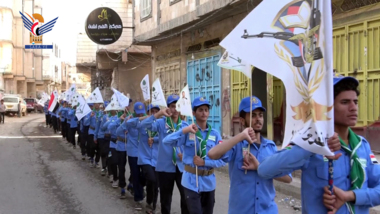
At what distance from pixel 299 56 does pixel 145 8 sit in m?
23.3

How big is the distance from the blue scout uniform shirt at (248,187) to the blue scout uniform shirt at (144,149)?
4.03 metres

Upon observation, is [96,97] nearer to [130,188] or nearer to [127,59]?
[130,188]

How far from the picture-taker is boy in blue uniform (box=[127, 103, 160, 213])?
314 inches

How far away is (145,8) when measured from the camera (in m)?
25.3

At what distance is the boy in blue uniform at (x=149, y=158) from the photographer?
26.2ft

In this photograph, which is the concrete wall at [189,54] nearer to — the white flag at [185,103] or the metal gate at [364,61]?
the metal gate at [364,61]

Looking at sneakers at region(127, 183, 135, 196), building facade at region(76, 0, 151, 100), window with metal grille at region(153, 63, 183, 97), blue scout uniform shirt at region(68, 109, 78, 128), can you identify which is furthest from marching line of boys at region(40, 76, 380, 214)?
building facade at region(76, 0, 151, 100)

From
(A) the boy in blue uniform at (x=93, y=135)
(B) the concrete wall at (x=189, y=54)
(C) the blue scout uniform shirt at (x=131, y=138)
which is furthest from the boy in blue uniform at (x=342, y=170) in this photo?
(B) the concrete wall at (x=189, y=54)

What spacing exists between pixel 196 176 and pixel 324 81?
10.4ft

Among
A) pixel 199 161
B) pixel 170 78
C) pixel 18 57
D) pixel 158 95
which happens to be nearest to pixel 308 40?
pixel 199 161

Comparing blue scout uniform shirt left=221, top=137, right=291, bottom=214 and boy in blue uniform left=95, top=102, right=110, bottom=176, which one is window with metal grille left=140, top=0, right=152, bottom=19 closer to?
boy in blue uniform left=95, top=102, right=110, bottom=176

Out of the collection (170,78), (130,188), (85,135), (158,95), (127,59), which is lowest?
(130,188)

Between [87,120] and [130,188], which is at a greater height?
[87,120]

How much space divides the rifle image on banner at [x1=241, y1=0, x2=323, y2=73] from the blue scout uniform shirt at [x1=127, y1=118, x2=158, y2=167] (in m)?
5.42
